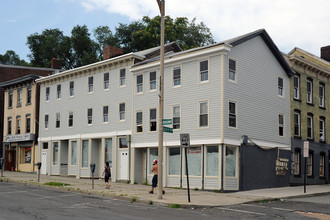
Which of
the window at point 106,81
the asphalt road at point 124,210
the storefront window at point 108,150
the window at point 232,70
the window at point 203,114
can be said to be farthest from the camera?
the window at point 106,81

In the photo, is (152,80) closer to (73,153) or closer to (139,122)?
(139,122)

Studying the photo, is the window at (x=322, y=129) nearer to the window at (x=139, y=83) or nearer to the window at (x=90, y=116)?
the window at (x=139, y=83)

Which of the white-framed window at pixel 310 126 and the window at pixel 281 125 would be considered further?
the white-framed window at pixel 310 126

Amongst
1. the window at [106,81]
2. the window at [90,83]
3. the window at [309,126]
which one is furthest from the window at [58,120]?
the window at [309,126]

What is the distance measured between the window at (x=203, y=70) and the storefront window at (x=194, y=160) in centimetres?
419

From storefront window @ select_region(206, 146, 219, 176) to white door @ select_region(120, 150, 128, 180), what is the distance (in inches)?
296

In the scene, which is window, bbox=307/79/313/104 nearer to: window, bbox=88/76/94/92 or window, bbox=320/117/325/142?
window, bbox=320/117/325/142

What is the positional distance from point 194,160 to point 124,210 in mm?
11224

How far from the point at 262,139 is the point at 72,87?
17190 millimetres

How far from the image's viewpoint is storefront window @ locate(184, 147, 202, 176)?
26153 millimetres

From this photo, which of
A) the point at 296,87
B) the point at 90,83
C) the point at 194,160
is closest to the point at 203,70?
the point at 194,160

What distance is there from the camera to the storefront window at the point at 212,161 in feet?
82.9

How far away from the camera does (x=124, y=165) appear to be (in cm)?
3128

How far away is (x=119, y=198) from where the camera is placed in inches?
791
